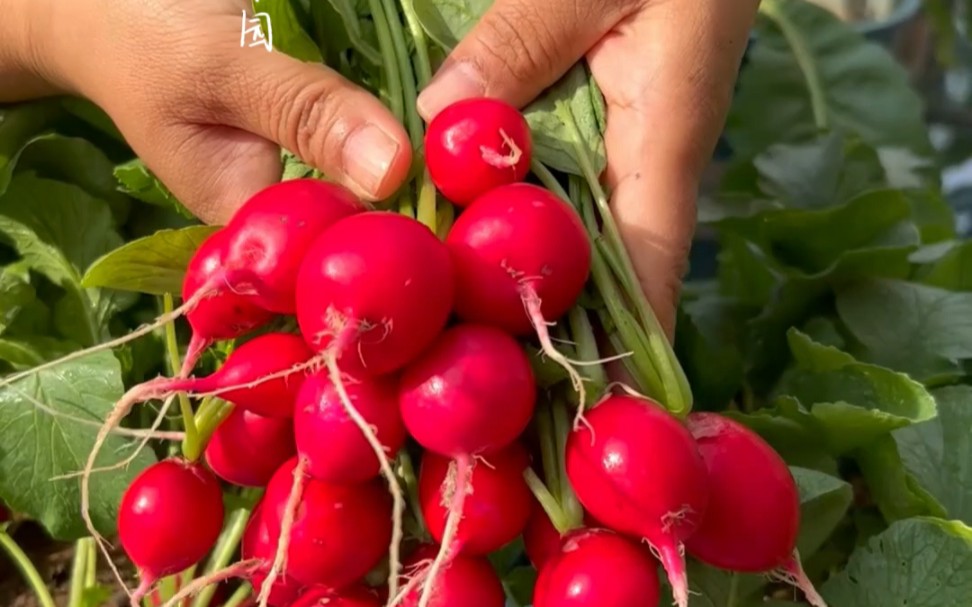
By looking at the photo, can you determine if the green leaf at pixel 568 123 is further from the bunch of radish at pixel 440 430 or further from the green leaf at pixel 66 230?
the green leaf at pixel 66 230

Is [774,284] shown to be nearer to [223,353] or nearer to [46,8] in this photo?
[223,353]

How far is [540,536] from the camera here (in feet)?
1.74

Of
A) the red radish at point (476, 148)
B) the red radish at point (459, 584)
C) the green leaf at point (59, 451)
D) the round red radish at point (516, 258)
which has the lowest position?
the green leaf at point (59, 451)

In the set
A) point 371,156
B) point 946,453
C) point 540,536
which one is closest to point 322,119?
point 371,156

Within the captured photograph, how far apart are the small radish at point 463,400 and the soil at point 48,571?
523 millimetres

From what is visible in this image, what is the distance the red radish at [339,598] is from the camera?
1.76 ft

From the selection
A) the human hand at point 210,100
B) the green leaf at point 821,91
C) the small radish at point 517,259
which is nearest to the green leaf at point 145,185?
the human hand at point 210,100

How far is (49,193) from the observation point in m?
0.88

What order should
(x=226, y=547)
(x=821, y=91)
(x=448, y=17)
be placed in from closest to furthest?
(x=448, y=17), (x=226, y=547), (x=821, y=91)

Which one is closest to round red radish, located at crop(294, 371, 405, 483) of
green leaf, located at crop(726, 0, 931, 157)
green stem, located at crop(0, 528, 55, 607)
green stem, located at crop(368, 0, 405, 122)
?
green stem, located at crop(368, 0, 405, 122)

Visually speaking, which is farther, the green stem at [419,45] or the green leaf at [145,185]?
the green leaf at [145,185]

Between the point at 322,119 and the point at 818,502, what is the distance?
0.42 m

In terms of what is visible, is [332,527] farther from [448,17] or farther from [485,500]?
[448,17]

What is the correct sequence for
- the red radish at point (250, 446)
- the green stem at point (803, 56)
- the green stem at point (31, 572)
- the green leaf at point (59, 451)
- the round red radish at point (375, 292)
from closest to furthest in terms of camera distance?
the round red radish at point (375, 292), the red radish at point (250, 446), the green leaf at point (59, 451), the green stem at point (31, 572), the green stem at point (803, 56)
